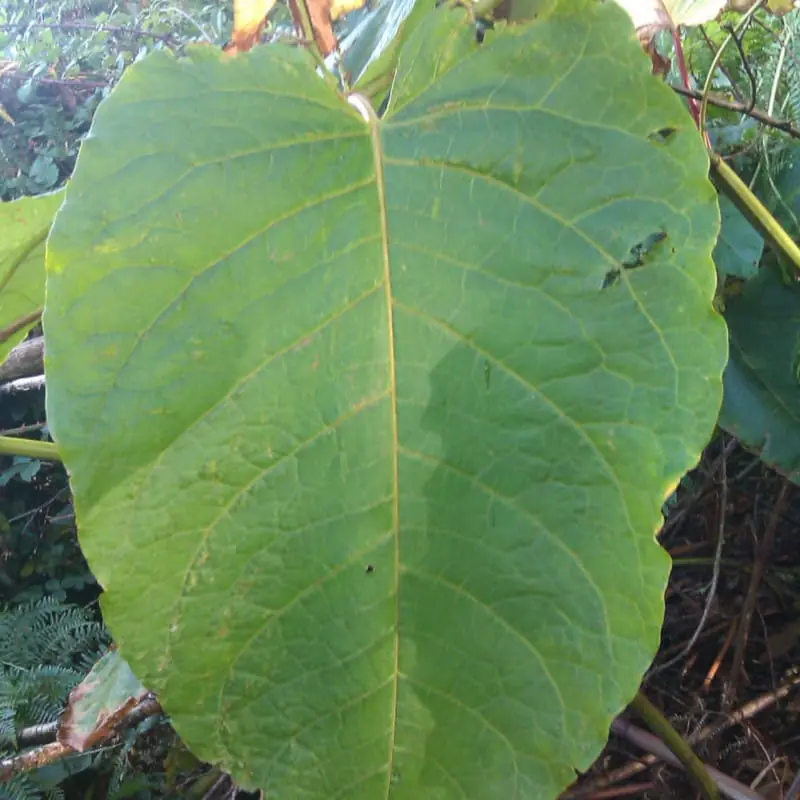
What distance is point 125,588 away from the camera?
0.34 metres

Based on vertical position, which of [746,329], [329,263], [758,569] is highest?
[329,263]

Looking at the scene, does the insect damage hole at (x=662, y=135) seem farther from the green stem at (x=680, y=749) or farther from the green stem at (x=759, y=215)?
the green stem at (x=680, y=749)

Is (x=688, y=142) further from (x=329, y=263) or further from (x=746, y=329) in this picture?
(x=746, y=329)

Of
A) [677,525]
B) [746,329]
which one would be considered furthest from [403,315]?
[677,525]

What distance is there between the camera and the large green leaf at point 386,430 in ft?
1.13

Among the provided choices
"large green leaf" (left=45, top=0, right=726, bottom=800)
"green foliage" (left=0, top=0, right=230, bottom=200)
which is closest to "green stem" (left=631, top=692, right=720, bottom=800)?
"large green leaf" (left=45, top=0, right=726, bottom=800)

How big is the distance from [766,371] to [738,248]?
0.40ft

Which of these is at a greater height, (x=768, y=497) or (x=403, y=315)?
(x=403, y=315)

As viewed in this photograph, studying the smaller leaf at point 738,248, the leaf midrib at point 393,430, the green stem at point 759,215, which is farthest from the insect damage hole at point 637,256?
the smaller leaf at point 738,248

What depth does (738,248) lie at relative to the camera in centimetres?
69

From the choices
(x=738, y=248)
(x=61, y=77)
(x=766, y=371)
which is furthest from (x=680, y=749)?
(x=61, y=77)

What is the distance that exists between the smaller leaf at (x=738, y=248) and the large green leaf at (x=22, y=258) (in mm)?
611

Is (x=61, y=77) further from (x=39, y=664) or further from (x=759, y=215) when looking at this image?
(x=759, y=215)

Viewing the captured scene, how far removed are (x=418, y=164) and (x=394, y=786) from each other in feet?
Answer: 1.08
